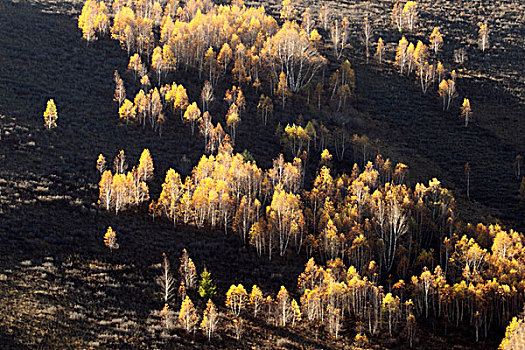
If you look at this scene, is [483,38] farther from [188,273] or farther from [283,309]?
[188,273]

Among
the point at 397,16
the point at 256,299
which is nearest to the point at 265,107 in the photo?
the point at 256,299

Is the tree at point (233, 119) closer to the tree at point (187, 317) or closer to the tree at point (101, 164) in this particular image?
the tree at point (101, 164)

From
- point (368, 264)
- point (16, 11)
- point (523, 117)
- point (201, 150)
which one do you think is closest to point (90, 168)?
point (201, 150)

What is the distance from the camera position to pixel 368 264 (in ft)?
195

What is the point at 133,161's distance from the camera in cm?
7212

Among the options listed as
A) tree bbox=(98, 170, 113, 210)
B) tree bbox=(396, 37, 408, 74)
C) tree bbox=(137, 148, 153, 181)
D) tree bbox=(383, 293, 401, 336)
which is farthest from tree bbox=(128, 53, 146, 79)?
tree bbox=(383, 293, 401, 336)

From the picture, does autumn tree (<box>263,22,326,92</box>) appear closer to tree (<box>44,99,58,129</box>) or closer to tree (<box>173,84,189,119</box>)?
tree (<box>173,84,189,119</box>)

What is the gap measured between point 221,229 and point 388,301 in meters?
21.1

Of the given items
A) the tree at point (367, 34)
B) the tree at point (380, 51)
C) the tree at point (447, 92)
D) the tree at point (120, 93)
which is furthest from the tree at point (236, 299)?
the tree at point (367, 34)

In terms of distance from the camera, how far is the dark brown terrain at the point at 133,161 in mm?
40531

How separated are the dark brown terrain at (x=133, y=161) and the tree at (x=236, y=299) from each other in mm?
2209

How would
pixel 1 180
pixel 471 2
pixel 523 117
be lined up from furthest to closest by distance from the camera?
pixel 471 2
pixel 523 117
pixel 1 180

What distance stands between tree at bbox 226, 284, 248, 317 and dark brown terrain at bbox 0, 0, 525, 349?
2.21 metres

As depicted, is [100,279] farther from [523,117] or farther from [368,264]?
[523,117]
